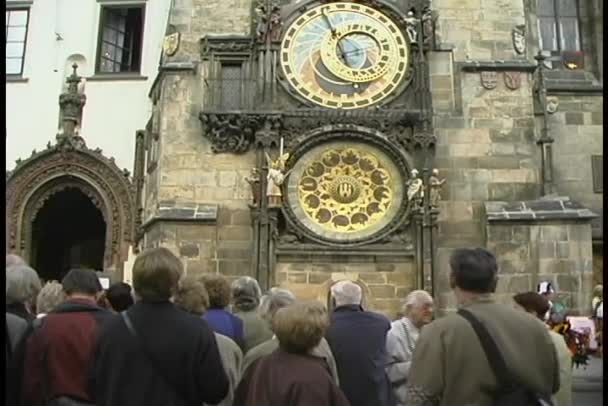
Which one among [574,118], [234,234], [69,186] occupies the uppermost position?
[574,118]

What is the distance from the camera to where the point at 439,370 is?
321 cm

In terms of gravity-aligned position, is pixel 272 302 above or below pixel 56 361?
above

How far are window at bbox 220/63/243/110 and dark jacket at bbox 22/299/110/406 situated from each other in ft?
32.9


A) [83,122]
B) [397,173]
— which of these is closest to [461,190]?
[397,173]

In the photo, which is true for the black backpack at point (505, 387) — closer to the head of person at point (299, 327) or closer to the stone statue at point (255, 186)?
the head of person at point (299, 327)

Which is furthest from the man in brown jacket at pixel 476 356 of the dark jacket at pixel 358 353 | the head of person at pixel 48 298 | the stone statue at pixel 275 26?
the stone statue at pixel 275 26

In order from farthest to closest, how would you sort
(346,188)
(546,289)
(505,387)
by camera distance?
(346,188) < (546,289) < (505,387)

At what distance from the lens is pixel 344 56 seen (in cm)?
1380

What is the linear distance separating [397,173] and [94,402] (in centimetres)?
1006

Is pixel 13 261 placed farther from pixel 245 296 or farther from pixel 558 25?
pixel 558 25

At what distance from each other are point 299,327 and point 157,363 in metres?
0.67

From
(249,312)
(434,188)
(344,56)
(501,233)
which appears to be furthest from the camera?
(344,56)

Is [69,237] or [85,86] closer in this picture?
[85,86]

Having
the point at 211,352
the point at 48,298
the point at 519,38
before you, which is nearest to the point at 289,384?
the point at 211,352
